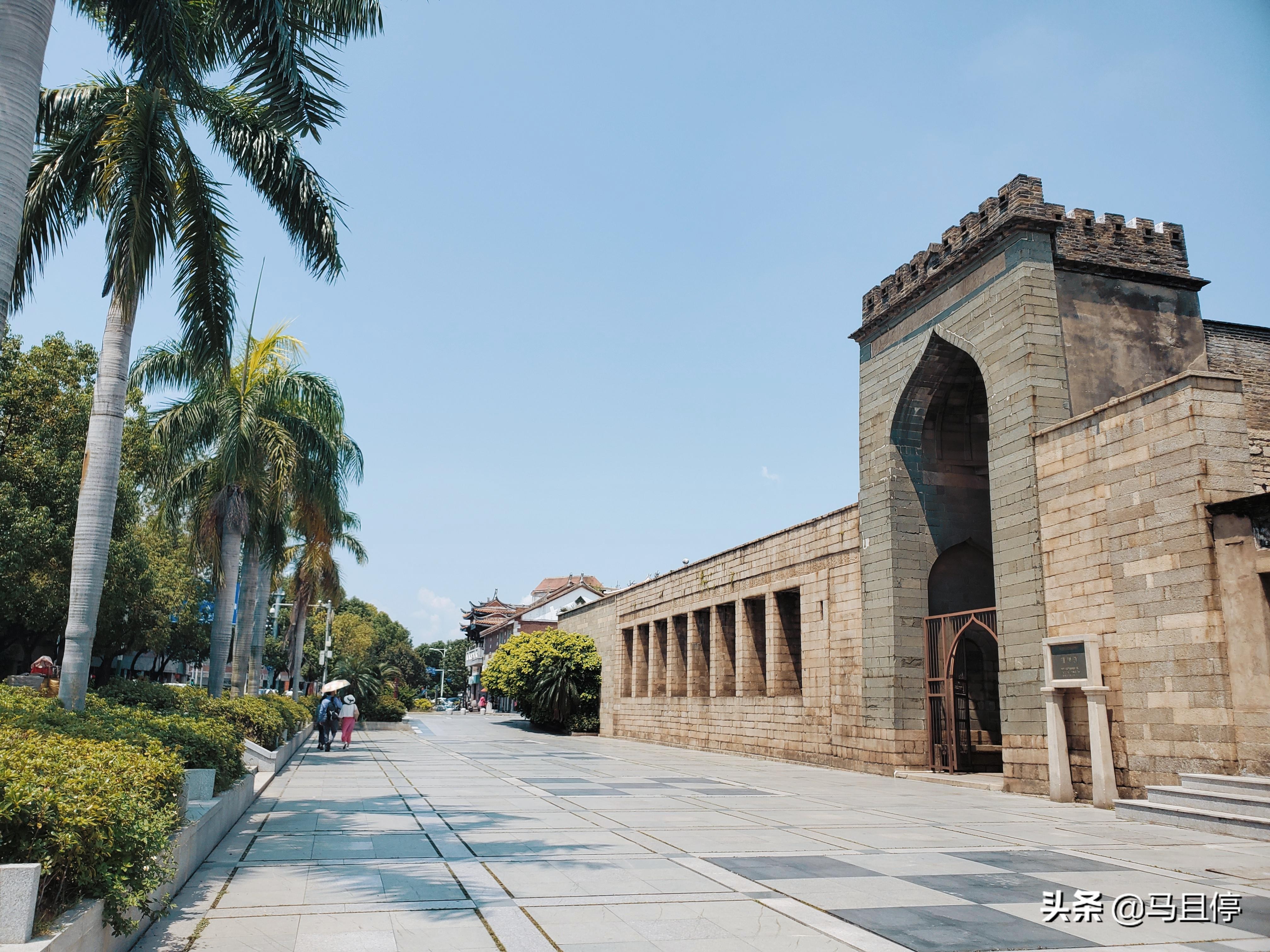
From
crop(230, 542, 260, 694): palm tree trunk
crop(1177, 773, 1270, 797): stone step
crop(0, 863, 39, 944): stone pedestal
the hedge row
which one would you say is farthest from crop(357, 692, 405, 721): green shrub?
crop(0, 863, 39, 944): stone pedestal

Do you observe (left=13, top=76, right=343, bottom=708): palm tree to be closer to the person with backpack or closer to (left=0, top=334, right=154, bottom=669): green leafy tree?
(left=0, top=334, right=154, bottom=669): green leafy tree

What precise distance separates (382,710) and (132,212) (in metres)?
35.2

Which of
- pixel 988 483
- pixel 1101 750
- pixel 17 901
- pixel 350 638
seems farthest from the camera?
pixel 350 638

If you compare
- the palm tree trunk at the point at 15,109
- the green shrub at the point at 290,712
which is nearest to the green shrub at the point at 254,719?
the green shrub at the point at 290,712

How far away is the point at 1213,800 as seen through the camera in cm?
1095

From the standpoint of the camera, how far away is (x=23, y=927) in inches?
146

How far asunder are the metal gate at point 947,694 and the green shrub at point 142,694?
13789 millimetres

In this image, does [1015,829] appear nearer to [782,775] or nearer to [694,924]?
[694,924]

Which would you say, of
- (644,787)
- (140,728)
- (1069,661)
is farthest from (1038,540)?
(140,728)

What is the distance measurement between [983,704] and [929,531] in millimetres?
3890

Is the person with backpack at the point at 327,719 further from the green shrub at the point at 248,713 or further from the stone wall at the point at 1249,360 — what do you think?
the stone wall at the point at 1249,360

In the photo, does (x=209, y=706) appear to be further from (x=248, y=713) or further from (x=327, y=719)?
(x=327, y=719)

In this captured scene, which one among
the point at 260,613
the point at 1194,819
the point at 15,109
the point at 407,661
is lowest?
the point at 1194,819

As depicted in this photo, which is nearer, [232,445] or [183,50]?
[183,50]
